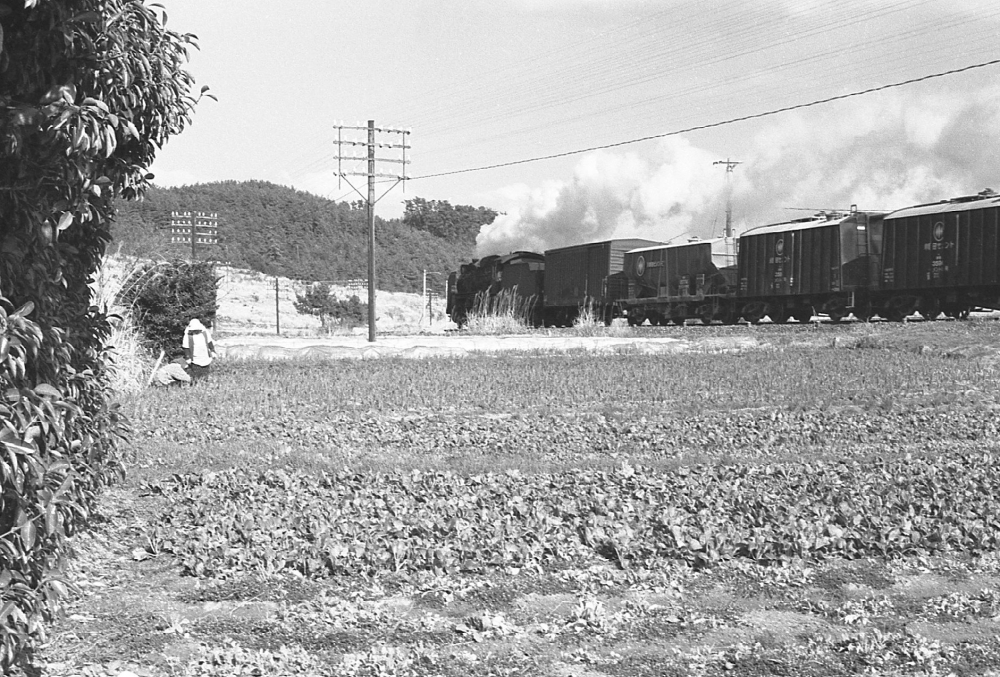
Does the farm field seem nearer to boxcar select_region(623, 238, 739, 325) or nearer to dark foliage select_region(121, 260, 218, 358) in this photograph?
dark foliage select_region(121, 260, 218, 358)

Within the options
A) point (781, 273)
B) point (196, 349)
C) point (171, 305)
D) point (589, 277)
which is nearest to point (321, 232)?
point (589, 277)

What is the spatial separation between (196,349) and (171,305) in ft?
8.69

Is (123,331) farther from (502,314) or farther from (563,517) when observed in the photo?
(502,314)

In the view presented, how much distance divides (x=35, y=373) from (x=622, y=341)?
2130cm

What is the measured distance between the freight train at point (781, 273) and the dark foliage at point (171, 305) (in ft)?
65.5

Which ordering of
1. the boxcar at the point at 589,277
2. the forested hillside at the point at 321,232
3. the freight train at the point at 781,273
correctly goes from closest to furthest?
the freight train at the point at 781,273 → the boxcar at the point at 589,277 → the forested hillside at the point at 321,232

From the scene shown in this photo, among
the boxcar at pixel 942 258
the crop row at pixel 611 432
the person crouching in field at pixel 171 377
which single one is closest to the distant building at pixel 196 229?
the person crouching in field at pixel 171 377

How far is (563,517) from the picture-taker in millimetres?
6645

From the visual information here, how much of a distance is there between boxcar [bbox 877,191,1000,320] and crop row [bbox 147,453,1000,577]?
20.8m

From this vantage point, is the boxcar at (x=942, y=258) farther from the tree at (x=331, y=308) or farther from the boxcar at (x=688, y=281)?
the tree at (x=331, y=308)

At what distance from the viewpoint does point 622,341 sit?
24.7 meters

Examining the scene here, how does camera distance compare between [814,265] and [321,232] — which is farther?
[321,232]

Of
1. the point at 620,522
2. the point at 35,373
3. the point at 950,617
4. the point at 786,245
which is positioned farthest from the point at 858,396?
the point at 786,245

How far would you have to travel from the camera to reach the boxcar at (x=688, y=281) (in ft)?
117
